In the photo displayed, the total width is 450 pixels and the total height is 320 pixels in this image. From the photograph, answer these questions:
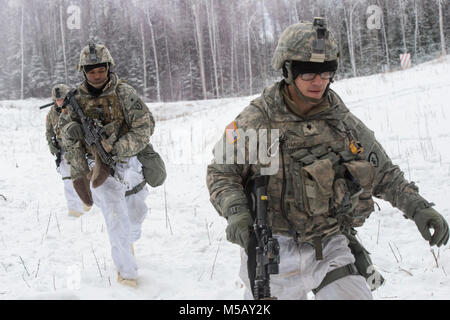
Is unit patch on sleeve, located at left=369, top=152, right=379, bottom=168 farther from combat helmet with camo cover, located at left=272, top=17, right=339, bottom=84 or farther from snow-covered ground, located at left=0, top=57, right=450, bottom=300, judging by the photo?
snow-covered ground, located at left=0, top=57, right=450, bottom=300

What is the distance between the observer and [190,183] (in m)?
7.34

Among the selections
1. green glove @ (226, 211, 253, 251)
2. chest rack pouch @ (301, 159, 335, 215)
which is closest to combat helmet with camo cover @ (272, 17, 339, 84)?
chest rack pouch @ (301, 159, 335, 215)

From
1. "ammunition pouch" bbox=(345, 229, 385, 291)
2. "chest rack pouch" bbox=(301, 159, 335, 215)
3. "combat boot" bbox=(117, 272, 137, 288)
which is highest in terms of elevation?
"chest rack pouch" bbox=(301, 159, 335, 215)

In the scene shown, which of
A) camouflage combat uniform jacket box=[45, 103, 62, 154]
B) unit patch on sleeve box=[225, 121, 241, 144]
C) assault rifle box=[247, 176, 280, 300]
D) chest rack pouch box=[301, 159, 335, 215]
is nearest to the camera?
assault rifle box=[247, 176, 280, 300]

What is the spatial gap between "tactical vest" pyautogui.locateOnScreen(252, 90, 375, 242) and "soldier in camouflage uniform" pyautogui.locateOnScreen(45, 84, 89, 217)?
433cm

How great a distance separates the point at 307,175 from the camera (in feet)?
7.00

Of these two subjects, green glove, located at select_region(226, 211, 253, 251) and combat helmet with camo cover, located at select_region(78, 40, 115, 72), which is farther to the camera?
combat helmet with camo cover, located at select_region(78, 40, 115, 72)

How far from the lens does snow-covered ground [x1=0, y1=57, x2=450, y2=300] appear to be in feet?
11.9

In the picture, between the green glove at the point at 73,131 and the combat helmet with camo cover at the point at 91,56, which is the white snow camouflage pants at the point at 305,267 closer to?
the green glove at the point at 73,131

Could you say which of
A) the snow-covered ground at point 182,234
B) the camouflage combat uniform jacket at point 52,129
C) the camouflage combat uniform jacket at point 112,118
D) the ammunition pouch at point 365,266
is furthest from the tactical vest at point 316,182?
the camouflage combat uniform jacket at point 52,129

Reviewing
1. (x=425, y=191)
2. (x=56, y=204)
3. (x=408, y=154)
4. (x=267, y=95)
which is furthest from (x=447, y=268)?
(x=56, y=204)

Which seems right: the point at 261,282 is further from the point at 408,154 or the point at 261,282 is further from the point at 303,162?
the point at 408,154

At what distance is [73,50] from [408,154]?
1208 inches

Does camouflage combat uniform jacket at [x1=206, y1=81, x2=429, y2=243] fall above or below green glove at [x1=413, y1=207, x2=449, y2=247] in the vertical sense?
above
